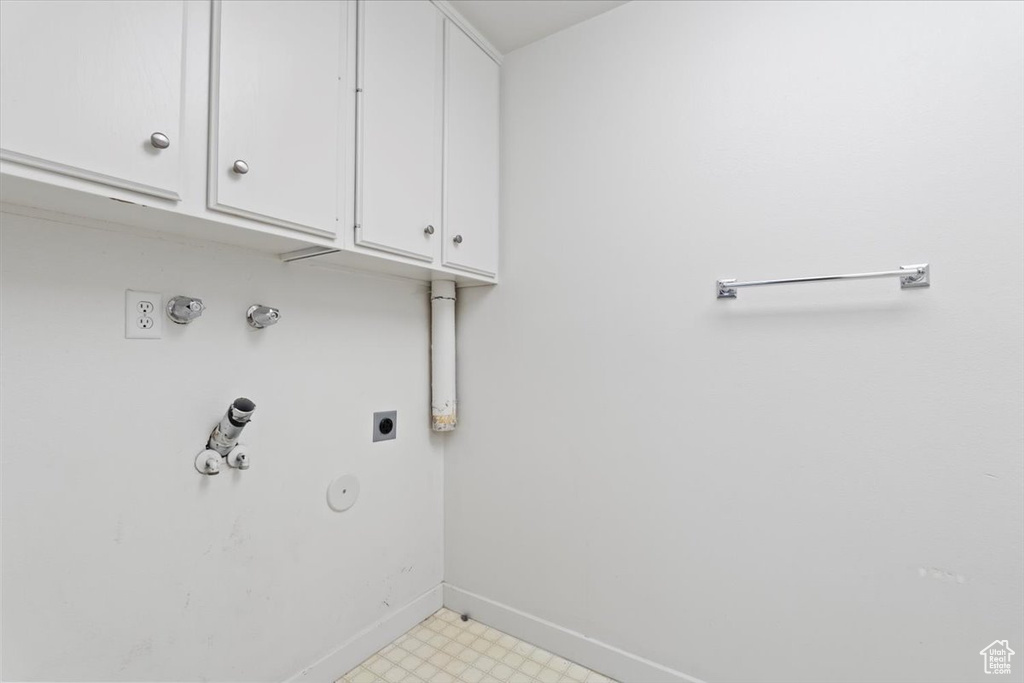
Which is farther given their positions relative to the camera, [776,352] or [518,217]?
[518,217]

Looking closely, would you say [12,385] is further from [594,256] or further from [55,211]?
[594,256]

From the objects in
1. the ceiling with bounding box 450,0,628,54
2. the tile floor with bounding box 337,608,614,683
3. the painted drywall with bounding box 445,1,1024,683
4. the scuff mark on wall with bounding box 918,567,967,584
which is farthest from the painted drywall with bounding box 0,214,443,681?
the scuff mark on wall with bounding box 918,567,967,584

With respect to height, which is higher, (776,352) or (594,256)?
(594,256)

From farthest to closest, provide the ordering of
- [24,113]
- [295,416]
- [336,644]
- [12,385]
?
[336,644] → [295,416] → [12,385] → [24,113]

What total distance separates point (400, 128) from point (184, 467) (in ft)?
3.63

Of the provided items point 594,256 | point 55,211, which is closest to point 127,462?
point 55,211

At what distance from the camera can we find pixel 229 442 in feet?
3.99

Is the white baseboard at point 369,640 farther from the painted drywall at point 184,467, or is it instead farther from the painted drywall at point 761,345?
the painted drywall at point 761,345

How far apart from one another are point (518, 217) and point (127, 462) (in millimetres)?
1387

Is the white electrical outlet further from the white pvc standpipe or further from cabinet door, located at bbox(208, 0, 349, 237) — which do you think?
the white pvc standpipe

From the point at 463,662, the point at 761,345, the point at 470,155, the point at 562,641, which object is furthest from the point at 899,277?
the point at 463,662

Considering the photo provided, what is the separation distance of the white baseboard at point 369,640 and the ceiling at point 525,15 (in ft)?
7.17

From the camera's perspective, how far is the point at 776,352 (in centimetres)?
132

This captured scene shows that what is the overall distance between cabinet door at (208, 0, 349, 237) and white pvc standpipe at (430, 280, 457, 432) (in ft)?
2.16
